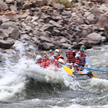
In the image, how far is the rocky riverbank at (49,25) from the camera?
58.1ft

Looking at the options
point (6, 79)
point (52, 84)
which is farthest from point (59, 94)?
point (6, 79)

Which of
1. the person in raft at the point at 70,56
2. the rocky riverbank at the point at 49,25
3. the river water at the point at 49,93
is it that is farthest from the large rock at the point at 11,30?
the person in raft at the point at 70,56

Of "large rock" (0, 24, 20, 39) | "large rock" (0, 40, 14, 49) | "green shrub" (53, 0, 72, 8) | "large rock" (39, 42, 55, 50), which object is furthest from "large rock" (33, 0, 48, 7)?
"large rock" (0, 40, 14, 49)

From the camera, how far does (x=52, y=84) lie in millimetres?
9609

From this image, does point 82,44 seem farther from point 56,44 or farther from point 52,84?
point 52,84

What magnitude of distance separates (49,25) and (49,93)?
39.8 ft

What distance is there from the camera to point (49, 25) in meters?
20.1

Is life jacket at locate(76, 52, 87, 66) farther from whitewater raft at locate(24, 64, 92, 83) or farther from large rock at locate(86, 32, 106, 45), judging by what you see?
large rock at locate(86, 32, 106, 45)

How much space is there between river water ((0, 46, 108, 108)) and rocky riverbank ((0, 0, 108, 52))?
6.98 meters

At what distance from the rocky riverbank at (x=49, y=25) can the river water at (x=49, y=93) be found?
6979 mm

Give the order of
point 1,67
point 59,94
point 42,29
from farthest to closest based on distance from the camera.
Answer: point 42,29
point 1,67
point 59,94

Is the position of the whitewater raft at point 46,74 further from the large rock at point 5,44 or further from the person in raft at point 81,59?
the large rock at point 5,44

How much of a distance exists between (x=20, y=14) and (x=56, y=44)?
6.54 metres

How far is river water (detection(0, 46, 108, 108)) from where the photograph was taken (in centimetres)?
738
